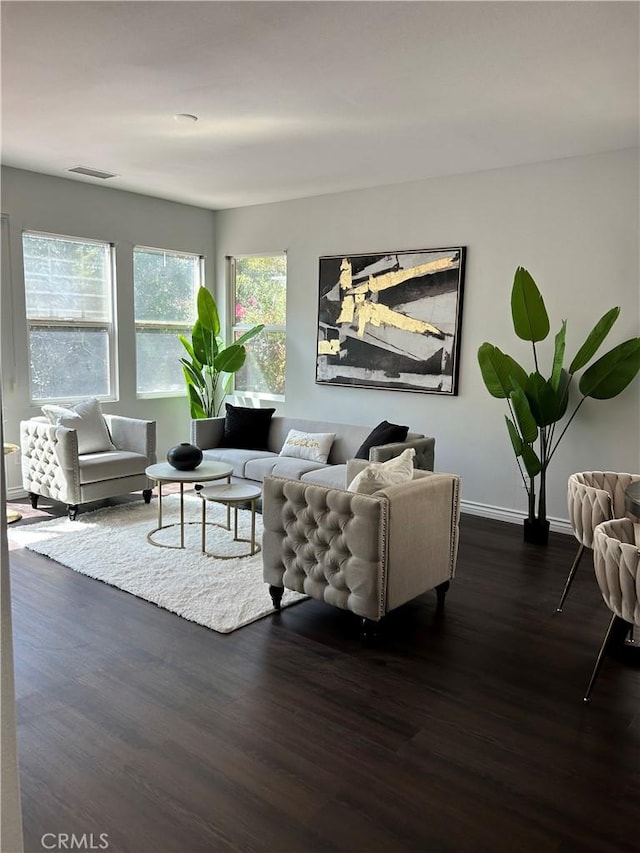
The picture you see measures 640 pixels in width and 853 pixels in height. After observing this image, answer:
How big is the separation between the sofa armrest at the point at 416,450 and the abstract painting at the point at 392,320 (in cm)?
84

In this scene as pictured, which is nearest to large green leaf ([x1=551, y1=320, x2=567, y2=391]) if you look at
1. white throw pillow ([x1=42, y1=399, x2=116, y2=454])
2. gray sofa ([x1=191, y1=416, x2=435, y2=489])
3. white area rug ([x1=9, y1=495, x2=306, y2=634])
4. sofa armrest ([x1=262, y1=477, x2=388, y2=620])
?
gray sofa ([x1=191, y1=416, x2=435, y2=489])

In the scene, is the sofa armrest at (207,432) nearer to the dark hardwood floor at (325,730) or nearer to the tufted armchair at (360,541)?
the dark hardwood floor at (325,730)

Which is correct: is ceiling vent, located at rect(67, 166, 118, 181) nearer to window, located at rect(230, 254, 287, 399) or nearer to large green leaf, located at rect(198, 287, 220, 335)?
large green leaf, located at rect(198, 287, 220, 335)

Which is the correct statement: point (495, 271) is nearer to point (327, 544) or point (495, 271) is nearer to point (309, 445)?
point (309, 445)

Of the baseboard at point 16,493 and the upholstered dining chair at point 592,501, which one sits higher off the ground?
the upholstered dining chair at point 592,501

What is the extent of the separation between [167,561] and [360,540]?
1.65 m

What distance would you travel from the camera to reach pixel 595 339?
4.45 metres

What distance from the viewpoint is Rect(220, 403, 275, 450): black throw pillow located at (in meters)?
5.98

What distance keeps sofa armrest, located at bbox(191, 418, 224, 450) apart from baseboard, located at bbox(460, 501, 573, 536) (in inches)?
90.2

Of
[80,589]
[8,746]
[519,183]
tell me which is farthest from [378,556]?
[519,183]

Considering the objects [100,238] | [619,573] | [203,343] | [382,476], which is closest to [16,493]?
[203,343]

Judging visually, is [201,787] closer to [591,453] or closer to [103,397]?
[591,453]

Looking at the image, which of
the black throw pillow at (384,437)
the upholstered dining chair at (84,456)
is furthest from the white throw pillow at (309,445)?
the upholstered dining chair at (84,456)

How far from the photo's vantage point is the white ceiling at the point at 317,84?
2709 millimetres
